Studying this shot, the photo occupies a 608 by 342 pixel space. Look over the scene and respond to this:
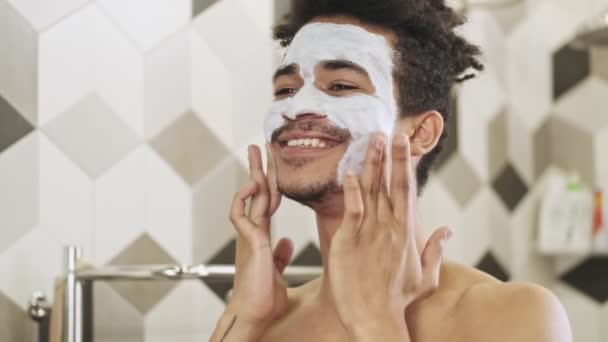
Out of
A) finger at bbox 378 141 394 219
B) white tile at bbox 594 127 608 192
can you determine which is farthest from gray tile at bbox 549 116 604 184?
finger at bbox 378 141 394 219

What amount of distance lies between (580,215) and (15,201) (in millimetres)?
1666

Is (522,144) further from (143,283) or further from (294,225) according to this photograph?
(143,283)

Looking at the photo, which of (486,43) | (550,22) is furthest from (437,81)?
(550,22)

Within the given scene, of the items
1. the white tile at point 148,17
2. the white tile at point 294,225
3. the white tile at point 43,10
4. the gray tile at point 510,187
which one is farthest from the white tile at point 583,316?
the white tile at point 43,10

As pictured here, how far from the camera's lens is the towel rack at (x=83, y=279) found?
1.65 meters

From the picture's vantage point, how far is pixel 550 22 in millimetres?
2779

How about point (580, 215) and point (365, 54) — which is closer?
point (365, 54)

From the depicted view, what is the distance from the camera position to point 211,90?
6.68 ft

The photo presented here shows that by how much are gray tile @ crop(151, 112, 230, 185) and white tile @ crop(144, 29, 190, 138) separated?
23 millimetres

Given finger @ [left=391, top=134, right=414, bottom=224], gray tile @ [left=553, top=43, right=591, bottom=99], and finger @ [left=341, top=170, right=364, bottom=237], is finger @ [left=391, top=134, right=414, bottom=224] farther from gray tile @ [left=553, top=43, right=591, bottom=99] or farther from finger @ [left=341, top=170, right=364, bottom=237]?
gray tile @ [left=553, top=43, right=591, bottom=99]

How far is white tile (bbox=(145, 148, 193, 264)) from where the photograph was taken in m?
1.91

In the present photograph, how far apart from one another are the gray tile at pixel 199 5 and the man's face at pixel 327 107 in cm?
68

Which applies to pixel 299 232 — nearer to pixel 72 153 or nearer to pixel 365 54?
pixel 72 153

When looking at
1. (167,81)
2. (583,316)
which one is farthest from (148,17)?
(583,316)
